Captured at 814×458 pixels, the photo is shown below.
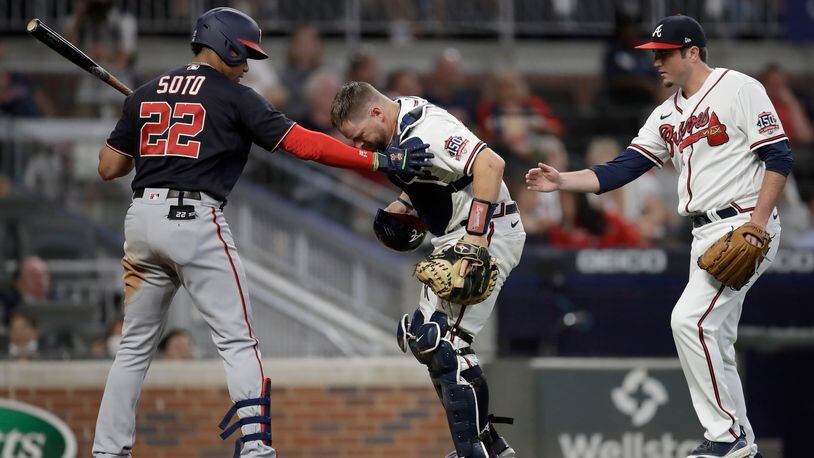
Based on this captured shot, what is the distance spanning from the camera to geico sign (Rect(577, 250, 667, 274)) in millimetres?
9219

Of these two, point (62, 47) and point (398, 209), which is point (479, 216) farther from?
point (62, 47)

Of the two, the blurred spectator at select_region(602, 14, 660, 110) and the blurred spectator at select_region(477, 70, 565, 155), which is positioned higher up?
the blurred spectator at select_region(602, 14, 660, 110)

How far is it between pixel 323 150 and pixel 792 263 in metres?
5.00

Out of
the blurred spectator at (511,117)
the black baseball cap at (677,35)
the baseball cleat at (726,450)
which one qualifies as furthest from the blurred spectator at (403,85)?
the baseball cleat at (726,450)

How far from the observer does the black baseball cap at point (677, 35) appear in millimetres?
5883

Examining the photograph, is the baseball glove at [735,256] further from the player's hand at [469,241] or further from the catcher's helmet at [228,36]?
the catcher's helmet at [228,36]

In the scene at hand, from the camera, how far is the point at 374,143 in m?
5.97

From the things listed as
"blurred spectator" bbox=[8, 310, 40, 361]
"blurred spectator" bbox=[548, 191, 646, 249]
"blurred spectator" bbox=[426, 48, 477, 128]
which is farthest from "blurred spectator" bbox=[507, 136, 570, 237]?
"blurred spectator" bbox=[8, 310, 40, 361]

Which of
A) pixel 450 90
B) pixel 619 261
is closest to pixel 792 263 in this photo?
pixel 619 261

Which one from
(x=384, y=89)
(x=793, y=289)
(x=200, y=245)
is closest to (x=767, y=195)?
(x=200, y=245)

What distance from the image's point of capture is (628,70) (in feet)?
42.3

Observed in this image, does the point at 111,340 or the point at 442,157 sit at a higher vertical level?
the point at 442,157

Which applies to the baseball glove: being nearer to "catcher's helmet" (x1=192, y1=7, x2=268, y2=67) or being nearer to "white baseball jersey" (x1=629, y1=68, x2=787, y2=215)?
→ "white baseball jersey" (x1=629, y1=68, x2=787, y2=215)

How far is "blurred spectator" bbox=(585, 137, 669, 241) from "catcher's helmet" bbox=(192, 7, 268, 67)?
566cm
